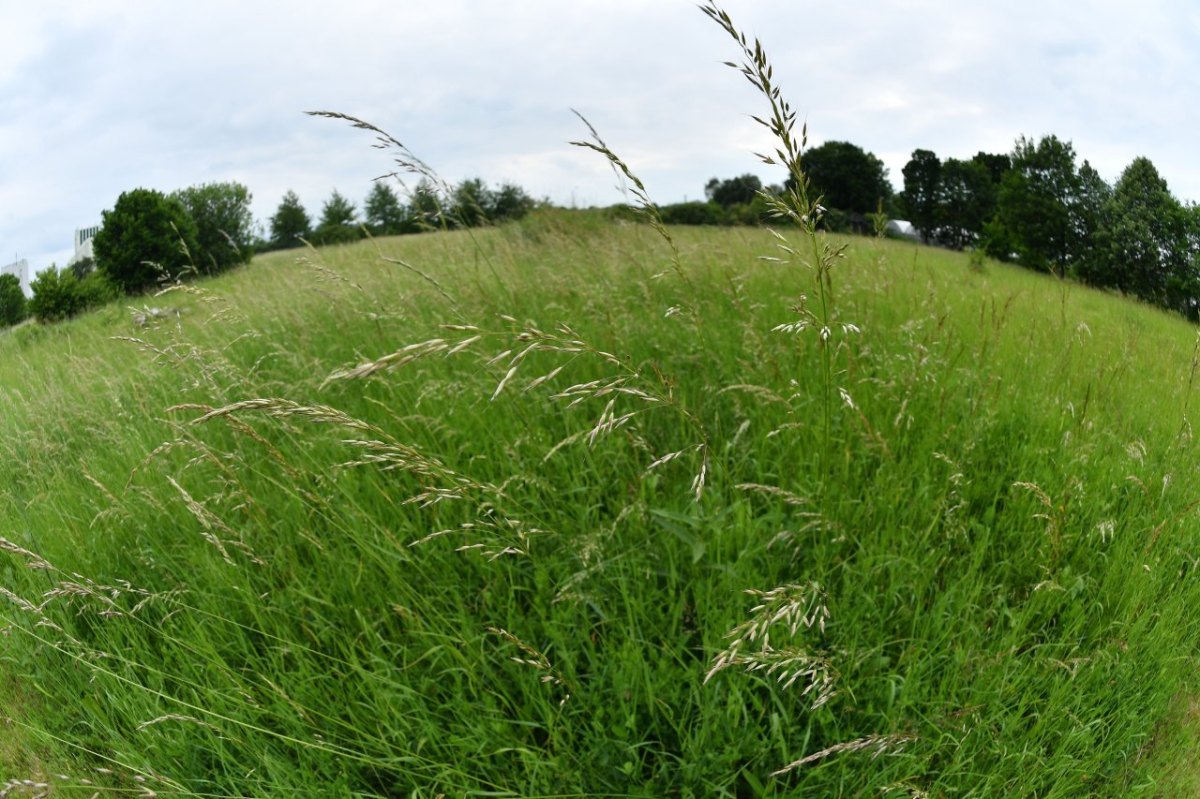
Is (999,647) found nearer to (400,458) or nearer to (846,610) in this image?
(846,610)

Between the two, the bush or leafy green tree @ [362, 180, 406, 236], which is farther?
leafy green tree @ [362, 180, 406, 236]

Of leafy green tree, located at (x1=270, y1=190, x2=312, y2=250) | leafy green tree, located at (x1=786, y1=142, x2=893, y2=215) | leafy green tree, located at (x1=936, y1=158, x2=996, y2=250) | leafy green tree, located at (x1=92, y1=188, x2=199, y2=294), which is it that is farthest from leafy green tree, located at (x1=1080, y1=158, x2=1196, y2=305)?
leafy green tree, located at (x1=270, y1=190, x2=312, y2=250)

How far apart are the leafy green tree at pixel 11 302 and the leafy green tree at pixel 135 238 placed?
163cm

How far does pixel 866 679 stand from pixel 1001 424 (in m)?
1.88

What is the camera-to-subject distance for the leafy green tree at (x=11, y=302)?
13.9 meters

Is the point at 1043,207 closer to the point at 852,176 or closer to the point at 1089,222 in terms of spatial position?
the point at 1089,222

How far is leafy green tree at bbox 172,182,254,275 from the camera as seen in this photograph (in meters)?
18.3

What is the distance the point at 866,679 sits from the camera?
2.01 meters

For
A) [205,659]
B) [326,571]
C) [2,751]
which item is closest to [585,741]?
[326,571]

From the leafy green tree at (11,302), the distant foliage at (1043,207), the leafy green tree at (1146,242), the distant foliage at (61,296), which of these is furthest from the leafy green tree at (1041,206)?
the leafy green tree at (11,302)

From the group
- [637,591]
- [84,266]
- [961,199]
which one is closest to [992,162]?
[961,199]

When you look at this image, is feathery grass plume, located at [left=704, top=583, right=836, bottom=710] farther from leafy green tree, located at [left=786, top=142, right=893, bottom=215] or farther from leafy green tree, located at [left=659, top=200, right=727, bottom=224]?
leafy green tree, located at [left=786, top=142, right=893, bottom=215]

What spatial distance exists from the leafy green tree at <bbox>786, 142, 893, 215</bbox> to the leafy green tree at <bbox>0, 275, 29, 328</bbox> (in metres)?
16.4

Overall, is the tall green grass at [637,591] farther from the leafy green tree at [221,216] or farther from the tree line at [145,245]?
the leafy green tree at [221,216]
